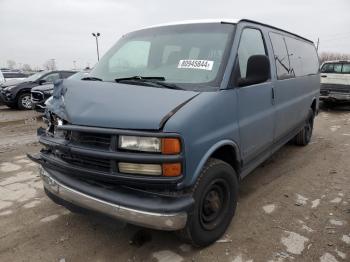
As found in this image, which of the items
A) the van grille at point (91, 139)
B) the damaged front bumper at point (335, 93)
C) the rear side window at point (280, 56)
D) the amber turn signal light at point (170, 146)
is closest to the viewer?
the amber turn signal light at point (170, 146)

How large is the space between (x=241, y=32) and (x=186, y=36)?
1.93 feet

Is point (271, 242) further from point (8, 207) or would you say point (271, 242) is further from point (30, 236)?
point (8, 207)

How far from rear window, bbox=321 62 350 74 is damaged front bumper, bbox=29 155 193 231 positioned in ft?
38.2

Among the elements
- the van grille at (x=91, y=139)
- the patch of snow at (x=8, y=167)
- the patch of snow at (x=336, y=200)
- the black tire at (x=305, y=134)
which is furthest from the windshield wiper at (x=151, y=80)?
the black tire at (x=305, y=134)

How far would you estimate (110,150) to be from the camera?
260cm

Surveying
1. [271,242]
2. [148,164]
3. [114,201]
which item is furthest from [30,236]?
[271,242]

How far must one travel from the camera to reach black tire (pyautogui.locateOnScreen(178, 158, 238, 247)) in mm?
2850

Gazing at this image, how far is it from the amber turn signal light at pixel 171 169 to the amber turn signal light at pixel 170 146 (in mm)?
93

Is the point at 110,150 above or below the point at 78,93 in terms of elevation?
below

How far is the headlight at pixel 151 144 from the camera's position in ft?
8.23

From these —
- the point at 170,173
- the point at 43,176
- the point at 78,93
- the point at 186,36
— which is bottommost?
the point at 43,176

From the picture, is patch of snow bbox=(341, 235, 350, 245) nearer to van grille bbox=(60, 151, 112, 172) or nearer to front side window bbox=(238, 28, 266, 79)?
front side window bbox=(238, 28, 266, 79)

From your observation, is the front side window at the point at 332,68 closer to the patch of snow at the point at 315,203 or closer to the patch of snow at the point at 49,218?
the patch of snow at the point at 315,203

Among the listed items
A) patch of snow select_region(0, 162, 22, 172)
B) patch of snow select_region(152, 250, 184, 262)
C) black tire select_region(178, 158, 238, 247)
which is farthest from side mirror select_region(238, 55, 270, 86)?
patch of snow select_region(0, 162, 22, 172)
